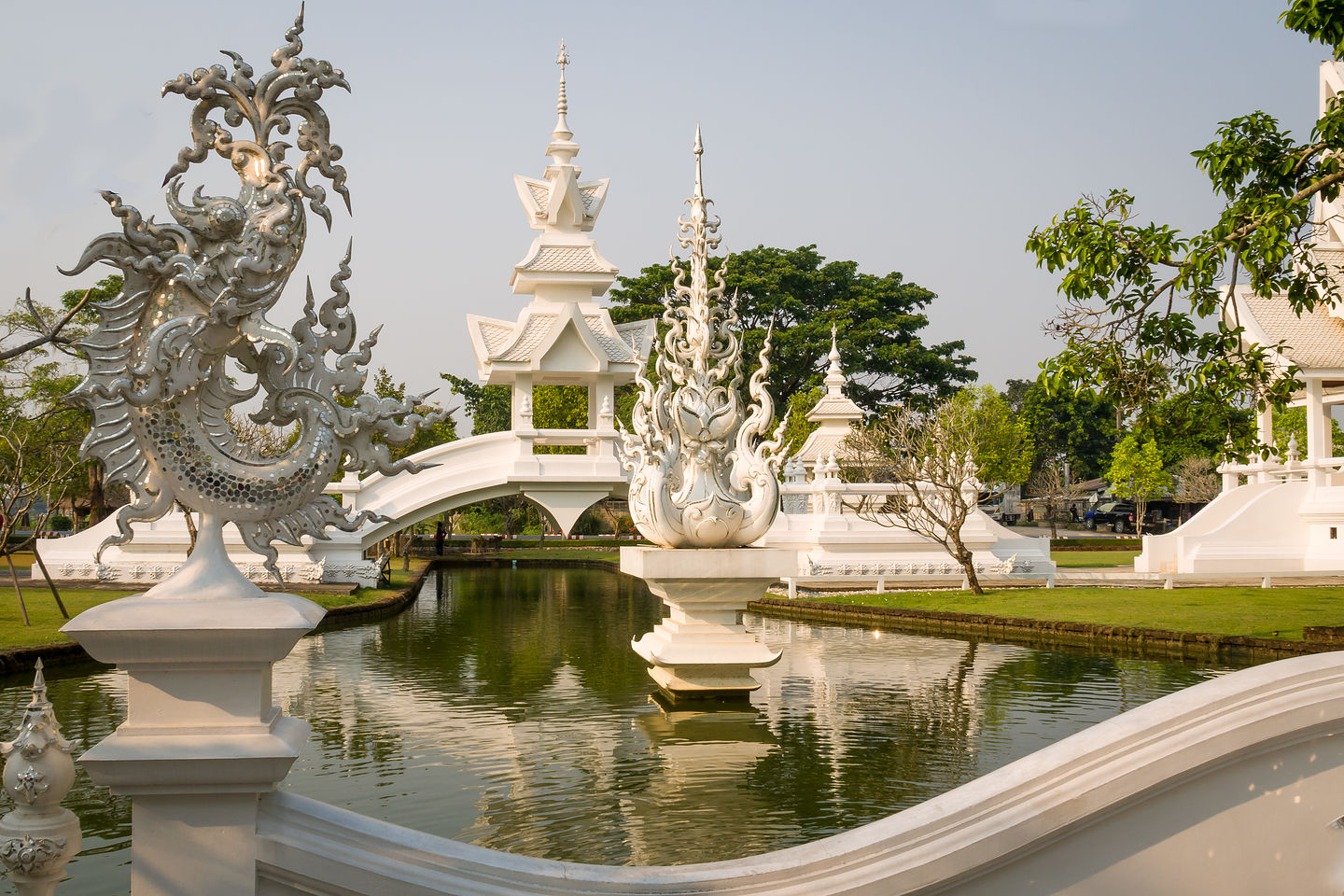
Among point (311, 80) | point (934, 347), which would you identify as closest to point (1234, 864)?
point (311, 80)

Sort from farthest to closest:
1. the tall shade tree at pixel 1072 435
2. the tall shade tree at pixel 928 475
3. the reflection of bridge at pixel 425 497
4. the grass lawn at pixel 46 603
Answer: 1. the tall shade tree at pixel 1072 435
2. the reflection of bridge at pixel 425 497
3. the tall shade tree at pixel 928 475
4. the grass lawn at pixel 46 603

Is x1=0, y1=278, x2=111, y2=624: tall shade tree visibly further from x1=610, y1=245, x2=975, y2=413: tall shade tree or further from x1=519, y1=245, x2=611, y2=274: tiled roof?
x1=610, y1=245, x2=975, y2=413: tall shade tree

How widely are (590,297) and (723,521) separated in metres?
13.2

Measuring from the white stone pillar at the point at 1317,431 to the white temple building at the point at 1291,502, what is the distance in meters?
0.02

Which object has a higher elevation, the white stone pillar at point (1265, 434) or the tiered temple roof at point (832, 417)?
the tiered temple roof at point (832, 417)

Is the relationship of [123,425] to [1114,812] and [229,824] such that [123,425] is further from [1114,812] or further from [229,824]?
[1114,812]

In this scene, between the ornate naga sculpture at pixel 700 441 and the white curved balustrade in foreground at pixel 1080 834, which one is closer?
the white curved balustrade in foreground at pixel 1080 834

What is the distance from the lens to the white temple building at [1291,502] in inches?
824

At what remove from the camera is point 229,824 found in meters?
2.53

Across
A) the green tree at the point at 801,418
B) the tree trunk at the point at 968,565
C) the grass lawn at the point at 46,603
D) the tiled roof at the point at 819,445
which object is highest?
the green tree at the point at 801,418

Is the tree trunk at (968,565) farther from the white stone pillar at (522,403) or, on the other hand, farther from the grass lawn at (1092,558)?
the white stone pillar at (522,403)

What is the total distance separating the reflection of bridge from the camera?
63.0 ft

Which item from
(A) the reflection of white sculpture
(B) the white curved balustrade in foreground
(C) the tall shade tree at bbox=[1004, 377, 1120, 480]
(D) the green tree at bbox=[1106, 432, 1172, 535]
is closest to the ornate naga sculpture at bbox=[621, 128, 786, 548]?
(A) the reflection of white sculpture

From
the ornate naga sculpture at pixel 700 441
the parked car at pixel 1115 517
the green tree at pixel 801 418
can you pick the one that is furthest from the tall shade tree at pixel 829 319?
the ornate naga sculpture at pixel 700 441
